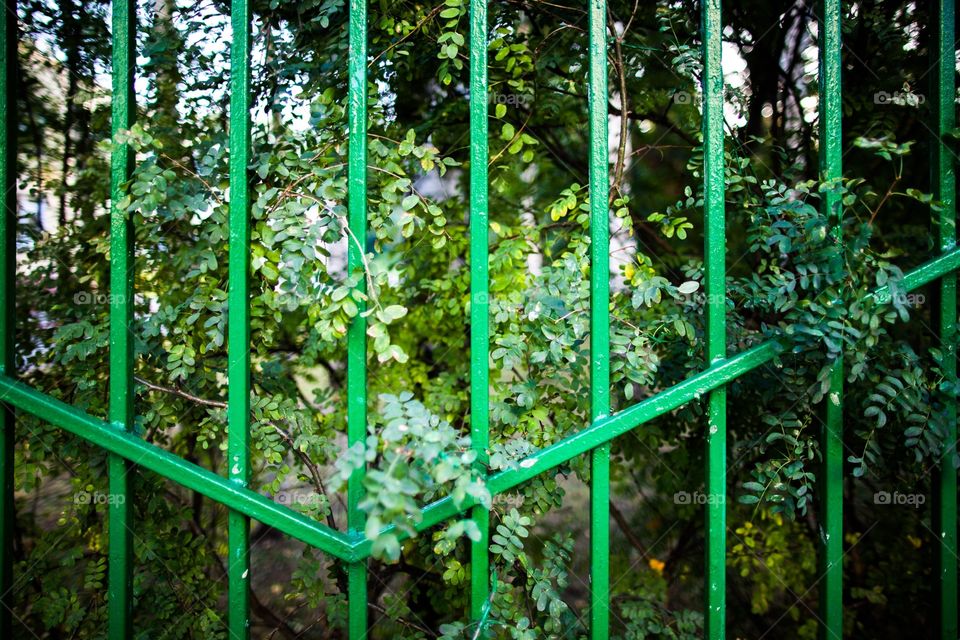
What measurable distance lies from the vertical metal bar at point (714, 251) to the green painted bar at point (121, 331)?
142 cm

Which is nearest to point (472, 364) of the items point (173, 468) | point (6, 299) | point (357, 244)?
point (357, 244)

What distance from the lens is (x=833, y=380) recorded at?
1.57m

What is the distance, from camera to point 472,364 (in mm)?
1465

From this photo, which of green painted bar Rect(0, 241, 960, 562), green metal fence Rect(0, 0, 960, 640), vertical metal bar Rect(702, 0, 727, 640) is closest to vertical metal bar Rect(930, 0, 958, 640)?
green metal fence Rect(0, 0, 960, 640)

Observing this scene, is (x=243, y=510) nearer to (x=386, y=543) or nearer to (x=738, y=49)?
(x=386, y=543)

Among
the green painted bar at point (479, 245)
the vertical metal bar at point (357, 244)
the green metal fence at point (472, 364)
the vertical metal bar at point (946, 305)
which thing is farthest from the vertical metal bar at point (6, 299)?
the vertical metal bar at point (946, 305)

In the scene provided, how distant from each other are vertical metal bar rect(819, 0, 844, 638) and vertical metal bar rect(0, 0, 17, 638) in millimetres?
2015

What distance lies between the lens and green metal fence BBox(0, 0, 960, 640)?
4.64ft

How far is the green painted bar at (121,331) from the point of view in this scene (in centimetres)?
143

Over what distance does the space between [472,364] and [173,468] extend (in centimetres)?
74

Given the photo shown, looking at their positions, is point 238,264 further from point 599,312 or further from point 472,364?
point 599,312

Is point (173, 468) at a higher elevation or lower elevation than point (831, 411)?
lower

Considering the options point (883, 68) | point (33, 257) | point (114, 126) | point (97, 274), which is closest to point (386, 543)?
point (114, 126)

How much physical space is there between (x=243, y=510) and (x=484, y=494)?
1.93 feet
